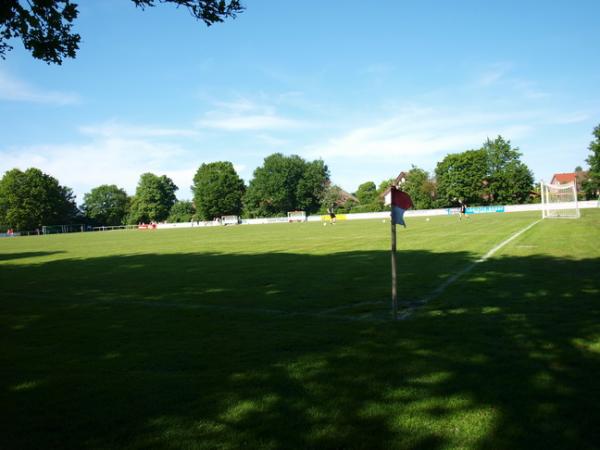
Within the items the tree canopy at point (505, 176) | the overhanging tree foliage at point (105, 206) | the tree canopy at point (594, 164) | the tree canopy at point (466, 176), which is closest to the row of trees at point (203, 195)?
the overhanging tree foliage at point (105, 206)

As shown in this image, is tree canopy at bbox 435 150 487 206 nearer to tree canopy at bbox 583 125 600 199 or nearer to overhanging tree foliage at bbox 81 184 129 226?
tree canopy at bbox 583 125 600 199

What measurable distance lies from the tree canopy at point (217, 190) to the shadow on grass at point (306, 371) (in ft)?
345

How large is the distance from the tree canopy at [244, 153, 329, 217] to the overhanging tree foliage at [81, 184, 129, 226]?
4938cm

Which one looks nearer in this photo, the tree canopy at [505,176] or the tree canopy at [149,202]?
the tree canopy at [505,176]

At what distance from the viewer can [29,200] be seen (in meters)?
107

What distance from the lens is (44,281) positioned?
46.9ft

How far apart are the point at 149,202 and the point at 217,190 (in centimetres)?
2773

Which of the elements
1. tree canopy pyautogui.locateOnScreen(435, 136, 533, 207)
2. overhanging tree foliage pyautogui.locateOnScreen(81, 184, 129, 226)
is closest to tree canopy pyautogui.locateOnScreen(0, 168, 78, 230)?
overhanging tree foliage pyautogui.locateOnScreen(81, 184, 129, 226)

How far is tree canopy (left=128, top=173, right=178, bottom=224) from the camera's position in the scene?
127 metres

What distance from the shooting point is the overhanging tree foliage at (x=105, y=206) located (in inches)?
5354

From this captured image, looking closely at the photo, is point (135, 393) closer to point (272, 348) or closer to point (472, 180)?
point (272, 348)

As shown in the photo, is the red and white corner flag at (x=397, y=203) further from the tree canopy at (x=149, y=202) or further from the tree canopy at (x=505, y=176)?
the tree canopy at (x=149, y=202)

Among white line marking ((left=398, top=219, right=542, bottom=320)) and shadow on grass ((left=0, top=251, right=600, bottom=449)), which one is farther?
white line marking ((left=398, top=219, right=542, bottom=320))

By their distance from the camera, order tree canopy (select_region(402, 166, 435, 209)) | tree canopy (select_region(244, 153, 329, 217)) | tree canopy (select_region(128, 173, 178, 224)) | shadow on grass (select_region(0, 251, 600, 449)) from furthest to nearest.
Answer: tree canopy (select_region(128, 173, 178, 224))
tree canopy (select_region(244, 153, 329, 217))
tree canopy (select_region(402, 166, 435, 209))
shadow on grass (select_region(0, 251, 600, 449))
